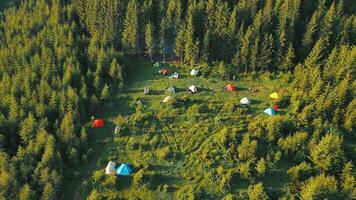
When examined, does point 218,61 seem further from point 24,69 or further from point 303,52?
point 24,69

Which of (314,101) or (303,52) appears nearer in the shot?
(314,101)

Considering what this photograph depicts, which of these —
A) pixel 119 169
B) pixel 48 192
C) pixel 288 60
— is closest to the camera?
pixel 48 192

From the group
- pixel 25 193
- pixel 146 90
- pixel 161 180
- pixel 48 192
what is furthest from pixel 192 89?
pixel 25 193

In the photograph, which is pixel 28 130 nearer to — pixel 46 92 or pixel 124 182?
pixel 46 92

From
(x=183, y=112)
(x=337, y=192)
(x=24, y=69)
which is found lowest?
(x=337, y=192)

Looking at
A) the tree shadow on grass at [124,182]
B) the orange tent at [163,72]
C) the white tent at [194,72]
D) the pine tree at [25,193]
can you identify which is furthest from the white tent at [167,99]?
the pine tree at [25,193]

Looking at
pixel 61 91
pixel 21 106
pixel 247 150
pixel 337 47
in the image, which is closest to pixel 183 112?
pixel 247 150
